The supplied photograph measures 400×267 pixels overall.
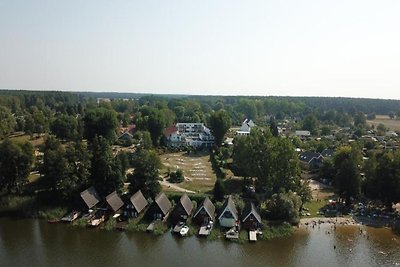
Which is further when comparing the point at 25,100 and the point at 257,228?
the point at 25,100

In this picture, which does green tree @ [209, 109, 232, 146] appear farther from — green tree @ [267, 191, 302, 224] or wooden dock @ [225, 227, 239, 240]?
wooden dock @ [225, 227, 239, 240]

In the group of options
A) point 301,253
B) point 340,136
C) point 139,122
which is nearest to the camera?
point 301,253

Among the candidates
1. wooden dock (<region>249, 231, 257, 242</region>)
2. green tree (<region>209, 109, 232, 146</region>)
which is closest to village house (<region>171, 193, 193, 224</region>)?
wooden dock (<region>249, 231, 257, 242</region>)

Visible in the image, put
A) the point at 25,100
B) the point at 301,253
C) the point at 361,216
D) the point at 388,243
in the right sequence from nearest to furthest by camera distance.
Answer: the point at 301,253 → the point at 388,243 → the point at 361,216 → the point at 25,100

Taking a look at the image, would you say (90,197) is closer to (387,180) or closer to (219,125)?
(387,180)

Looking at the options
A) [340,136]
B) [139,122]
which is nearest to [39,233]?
[139,122]

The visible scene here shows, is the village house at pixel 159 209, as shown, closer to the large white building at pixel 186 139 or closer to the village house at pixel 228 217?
the village house at pixel 228 217

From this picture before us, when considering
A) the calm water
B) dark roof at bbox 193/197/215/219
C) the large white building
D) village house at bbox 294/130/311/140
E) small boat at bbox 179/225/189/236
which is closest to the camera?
the calm water

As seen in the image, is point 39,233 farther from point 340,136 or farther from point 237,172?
point 340,136
